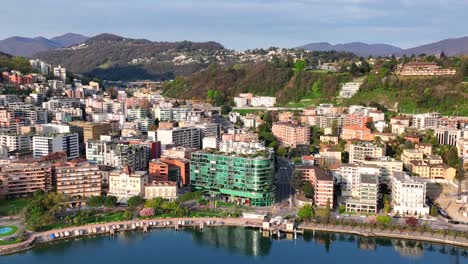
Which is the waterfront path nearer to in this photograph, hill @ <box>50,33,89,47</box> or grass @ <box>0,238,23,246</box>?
grass @ <box>0,238,23,246</box>

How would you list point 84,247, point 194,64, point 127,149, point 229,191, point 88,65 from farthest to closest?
point 88,65 → point 194,64 → point 127,149 → point 229,191 → point 84,247

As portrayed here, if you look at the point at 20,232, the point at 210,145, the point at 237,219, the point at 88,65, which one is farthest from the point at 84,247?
the point at 88,65

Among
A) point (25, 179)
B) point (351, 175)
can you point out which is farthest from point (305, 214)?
point (25, 179)

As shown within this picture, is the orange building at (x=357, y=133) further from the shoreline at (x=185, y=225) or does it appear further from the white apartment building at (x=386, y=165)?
the shoreline at (x=185, y=225)

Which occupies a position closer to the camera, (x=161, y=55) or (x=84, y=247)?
(x=84, y=247)

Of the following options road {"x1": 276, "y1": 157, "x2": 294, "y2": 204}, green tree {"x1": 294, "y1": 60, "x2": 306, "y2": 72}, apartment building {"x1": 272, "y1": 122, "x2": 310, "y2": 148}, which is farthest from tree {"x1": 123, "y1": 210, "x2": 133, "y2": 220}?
green tree {"x1": 294, "y1": 60, "x2": 306, "y2": 72}

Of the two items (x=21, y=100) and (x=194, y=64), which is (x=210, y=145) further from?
(x=194, y=64)
